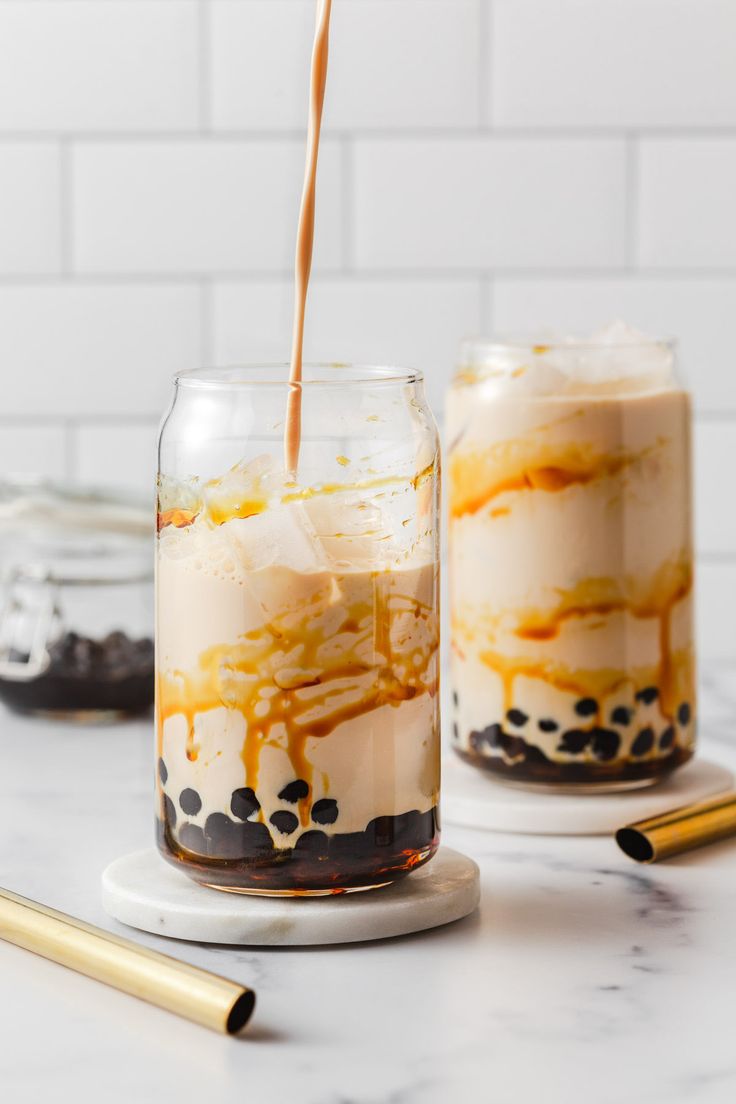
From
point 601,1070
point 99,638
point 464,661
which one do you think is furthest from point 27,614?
point 601,1070

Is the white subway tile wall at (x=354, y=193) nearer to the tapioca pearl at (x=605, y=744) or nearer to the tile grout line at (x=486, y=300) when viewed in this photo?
the tile grout line at (x=486, y=300)

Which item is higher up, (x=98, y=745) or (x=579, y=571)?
(x=579, y=571)

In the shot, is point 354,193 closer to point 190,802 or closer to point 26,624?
point 26,624

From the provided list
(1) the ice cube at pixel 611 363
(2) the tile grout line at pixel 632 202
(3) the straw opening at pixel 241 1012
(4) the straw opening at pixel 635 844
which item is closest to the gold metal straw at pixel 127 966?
(3) the straw opening at pixel 241 1012

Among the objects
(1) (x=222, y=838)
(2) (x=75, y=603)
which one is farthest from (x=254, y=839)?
(2) (x=75, y=603)

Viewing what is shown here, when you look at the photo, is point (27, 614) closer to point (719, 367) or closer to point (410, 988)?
point (410, 988)

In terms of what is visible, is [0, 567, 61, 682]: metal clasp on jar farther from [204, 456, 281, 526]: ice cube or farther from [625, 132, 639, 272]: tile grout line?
[625, 132, 639, 272]: tile grout line
